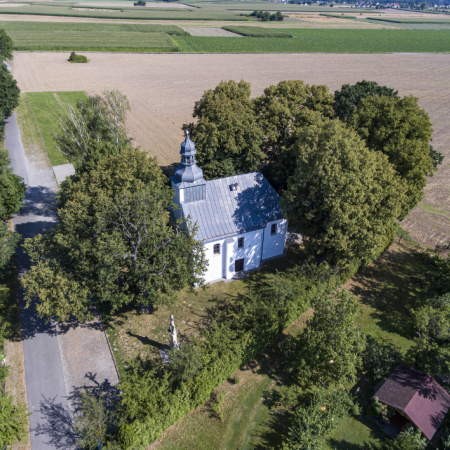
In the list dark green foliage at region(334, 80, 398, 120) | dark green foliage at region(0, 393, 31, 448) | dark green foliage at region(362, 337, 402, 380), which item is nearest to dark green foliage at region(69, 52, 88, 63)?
dark green foliage at region(334, 80, 398, 120)

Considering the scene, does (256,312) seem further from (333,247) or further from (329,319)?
(333,247)

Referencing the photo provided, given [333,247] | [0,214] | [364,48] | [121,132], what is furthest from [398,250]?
[364,48]

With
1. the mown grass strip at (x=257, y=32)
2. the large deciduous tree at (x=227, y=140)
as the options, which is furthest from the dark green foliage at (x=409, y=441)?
the mown grass strip at (x=257, y=32)

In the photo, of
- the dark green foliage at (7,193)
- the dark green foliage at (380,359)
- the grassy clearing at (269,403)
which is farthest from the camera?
the dark green foliage at (7,193)

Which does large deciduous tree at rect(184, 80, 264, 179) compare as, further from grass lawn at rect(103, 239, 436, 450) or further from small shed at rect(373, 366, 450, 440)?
small shed at rect(373, 366, 450, 440)

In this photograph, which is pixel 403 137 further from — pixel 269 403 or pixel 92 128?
pixel 92 128

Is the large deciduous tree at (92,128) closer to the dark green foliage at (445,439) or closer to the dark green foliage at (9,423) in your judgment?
the dark green foliage at (9,423)
